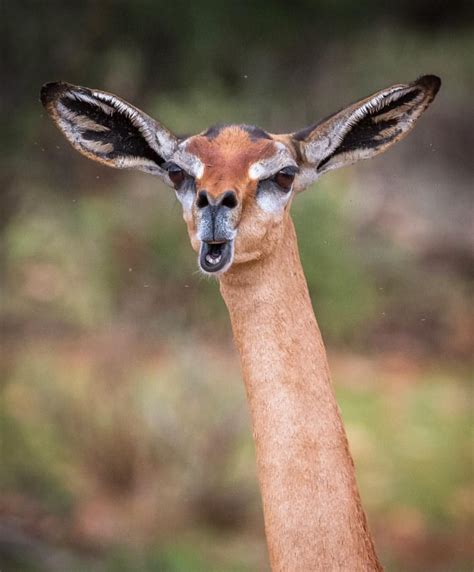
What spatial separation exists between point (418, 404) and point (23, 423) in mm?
4282

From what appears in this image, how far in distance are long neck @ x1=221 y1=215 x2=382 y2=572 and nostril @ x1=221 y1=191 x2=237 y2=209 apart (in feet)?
0.97

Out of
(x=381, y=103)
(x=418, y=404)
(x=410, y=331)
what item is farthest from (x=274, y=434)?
(x=410, y=331)

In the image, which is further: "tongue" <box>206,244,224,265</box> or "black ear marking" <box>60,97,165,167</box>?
"black ear marking" <box>60,97,165,167</box>

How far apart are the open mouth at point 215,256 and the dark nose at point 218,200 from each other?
136 millimetres

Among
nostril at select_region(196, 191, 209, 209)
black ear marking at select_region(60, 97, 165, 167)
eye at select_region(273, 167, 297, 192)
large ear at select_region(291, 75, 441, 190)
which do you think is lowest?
nostril at select_region(196, 191, 209, 209)

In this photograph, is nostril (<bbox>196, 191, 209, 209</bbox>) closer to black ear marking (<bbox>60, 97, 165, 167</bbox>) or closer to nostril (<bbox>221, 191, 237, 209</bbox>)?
nostril (<bbox>221, 191, 237, 209</bbox>)

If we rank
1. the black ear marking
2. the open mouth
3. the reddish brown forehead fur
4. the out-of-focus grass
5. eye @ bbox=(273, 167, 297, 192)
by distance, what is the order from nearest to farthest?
1. the open mouth
2. the reddish brown forehead fur
3. eye @ bbox=(273, 167, 297, 192)
4. the black ear marking
5. the out-of-focus grass

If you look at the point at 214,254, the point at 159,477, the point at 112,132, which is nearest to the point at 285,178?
the point at 214,254

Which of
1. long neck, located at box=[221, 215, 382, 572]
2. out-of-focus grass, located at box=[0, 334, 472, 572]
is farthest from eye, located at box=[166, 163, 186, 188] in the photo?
out-of-focus grass, located at box=[0, 334, 472, 572]

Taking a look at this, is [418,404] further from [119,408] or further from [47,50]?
[47,50]

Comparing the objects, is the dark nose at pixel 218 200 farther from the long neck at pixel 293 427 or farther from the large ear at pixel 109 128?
the large ear at pixel 109 128

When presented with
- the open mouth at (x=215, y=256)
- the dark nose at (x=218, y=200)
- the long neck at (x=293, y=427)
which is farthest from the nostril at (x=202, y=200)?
the long neck at (x=293, y=427)

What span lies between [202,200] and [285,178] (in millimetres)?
428

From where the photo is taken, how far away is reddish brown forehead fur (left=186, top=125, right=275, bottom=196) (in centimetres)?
430
